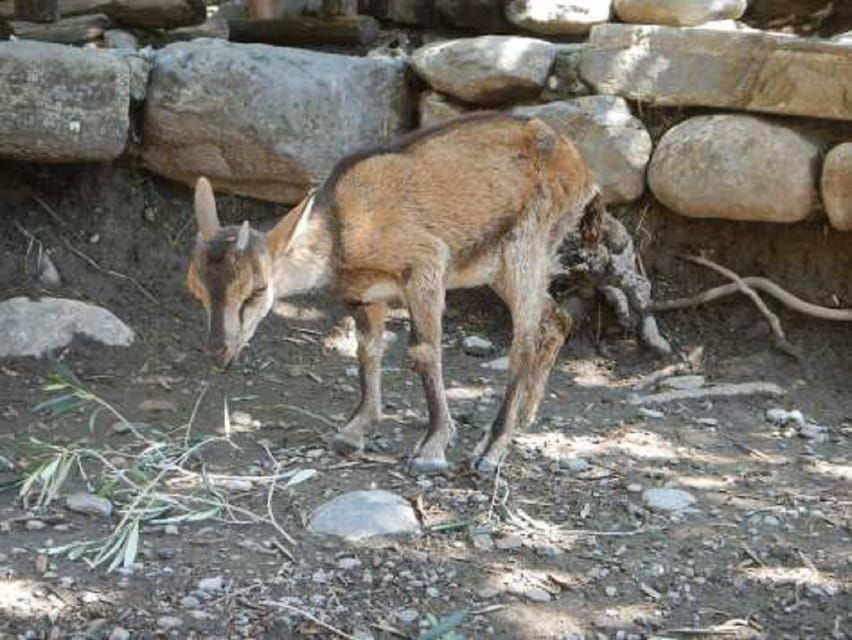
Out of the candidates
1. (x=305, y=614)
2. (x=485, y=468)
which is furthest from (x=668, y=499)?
(x=305, y=614)

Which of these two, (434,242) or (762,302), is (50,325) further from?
(762,302)

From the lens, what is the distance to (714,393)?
683 cm

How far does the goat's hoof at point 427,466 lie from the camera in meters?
5.72

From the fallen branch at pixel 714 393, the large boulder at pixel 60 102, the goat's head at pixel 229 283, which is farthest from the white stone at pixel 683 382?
the large boulder at pixel 60 102

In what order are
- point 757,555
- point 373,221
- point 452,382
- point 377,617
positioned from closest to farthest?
point 377,617
point 757,555
point 373,221
point 452,382

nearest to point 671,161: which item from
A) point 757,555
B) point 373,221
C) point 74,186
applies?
point 373,221

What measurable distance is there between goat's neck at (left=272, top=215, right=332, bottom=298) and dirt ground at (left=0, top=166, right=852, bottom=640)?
2.53 ft

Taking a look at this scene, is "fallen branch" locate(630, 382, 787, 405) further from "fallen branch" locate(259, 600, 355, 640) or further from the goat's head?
"fallen branch" locate(259, 600, 355, 640)

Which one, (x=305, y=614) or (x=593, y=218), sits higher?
(x=593, y=218)

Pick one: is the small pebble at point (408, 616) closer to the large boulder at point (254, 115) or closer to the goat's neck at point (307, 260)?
the goat's neck at point (307, 260)

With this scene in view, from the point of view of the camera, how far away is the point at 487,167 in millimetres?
6031

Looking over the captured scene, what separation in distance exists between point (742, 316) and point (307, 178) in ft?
8.61

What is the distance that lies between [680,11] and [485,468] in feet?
11.0

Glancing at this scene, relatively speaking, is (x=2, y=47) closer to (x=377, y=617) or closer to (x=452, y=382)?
(x=452, y=382)
